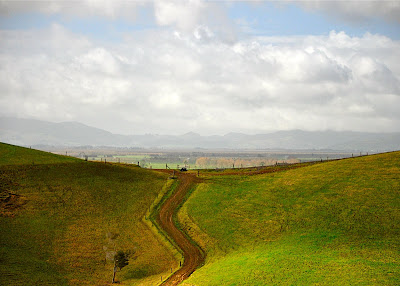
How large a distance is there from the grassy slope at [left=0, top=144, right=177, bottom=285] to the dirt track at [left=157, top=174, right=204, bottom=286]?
3436mm

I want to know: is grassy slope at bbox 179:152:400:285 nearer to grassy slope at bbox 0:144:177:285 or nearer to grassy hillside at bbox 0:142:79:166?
grassy slope at bbox 0:144:177:285

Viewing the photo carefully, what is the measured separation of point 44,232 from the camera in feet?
225

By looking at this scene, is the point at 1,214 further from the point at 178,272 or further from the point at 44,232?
the point at 178,272

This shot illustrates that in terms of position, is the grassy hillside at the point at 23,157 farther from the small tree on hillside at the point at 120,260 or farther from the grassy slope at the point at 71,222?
A: the small tree on hillside at the point at 120,260

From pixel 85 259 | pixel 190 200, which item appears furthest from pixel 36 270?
pixel 190 200

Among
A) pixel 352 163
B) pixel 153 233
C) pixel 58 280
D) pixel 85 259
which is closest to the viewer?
pixel 58 280

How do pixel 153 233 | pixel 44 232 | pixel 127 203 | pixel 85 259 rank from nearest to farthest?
pixel 85 259 → pixel 44 232 → pixel 153 233 → pixel 127 203

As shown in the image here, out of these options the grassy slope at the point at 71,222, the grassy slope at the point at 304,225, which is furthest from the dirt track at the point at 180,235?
the grassy slope at the point at 71,222

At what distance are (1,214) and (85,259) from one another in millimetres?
23147

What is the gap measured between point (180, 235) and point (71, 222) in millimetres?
24227

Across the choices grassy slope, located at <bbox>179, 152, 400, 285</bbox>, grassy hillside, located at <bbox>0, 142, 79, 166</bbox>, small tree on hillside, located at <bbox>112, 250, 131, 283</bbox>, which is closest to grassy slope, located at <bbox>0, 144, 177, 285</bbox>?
grassy hillside, located at <bbox>0, 142, 79, 166</bbox>

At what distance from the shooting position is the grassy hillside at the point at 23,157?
305 ft

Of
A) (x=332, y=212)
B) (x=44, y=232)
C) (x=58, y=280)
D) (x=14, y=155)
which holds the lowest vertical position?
(x=58, y=280)

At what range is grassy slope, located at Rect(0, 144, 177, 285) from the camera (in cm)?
5816
